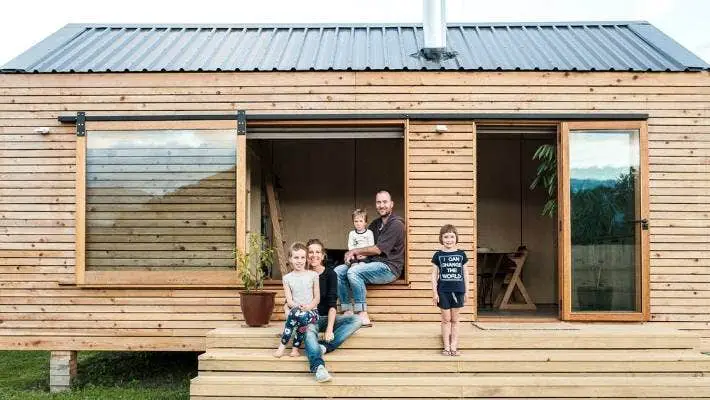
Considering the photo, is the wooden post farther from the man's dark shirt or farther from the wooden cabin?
the man's dark shirt

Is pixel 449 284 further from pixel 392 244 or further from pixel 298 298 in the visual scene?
pixel 298 298

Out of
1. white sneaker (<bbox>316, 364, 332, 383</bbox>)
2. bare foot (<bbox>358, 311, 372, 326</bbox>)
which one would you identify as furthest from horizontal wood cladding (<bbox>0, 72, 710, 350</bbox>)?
white sneaker (<bbox>316, 364, 332, 383</bbox>)

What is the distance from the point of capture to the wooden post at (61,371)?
7.59 meters

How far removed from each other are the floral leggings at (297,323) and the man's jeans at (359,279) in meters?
0.78

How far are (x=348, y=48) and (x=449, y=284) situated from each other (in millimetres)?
3582

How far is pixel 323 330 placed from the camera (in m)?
6.55

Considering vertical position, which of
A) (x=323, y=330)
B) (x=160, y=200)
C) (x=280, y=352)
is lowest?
(x=280, y=352)

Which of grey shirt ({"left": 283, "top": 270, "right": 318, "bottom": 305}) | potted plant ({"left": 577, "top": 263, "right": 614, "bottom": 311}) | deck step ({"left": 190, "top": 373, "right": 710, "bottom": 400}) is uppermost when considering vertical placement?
grey shirt ({"left": 283, "top": 270, "right": 318, "bottom": 305})

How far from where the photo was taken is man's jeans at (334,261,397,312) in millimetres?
7000

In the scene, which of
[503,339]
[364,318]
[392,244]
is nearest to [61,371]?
[364,318]

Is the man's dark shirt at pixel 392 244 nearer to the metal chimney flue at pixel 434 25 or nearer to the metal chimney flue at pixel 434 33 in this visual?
the metal chimney flue at pixel 434 33

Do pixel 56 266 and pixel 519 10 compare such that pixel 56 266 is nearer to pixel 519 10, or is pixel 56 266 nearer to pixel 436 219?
pixel 436 219

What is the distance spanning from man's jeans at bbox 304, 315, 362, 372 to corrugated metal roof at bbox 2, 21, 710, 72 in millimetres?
2453

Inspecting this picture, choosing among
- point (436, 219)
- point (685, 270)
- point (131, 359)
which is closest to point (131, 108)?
point (436, 219)
